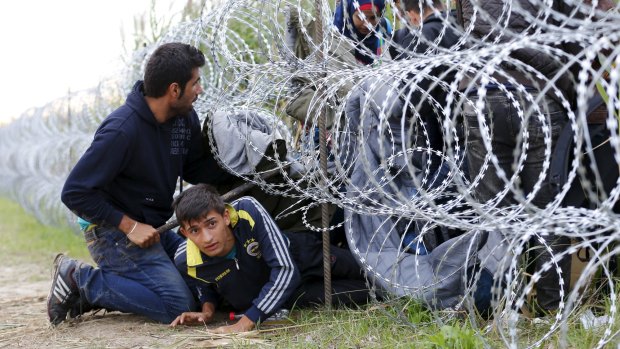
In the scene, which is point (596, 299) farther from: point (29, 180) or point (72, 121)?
point (29, 180)

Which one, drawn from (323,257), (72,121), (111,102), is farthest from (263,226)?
(72,121)

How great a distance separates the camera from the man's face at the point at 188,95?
5.31 meters

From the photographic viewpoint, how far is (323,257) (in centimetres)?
527

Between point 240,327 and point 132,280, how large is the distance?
92 centimetres

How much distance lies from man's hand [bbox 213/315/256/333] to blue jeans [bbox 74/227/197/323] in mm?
558

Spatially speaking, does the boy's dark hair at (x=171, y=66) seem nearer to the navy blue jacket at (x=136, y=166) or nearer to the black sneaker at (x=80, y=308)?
the navy blue jacket at (x=136, y=166)

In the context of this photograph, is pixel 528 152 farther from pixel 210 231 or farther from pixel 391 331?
pixel 210 231

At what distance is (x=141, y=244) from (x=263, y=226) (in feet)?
2.55

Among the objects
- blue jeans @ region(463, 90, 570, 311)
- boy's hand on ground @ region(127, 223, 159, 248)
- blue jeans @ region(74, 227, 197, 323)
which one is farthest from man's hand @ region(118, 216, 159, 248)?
blue jeans @ region(463, 90, 570, 311)

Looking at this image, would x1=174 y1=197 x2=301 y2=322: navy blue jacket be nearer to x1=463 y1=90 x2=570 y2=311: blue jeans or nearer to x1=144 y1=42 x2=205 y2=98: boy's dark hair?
x1=144 y1=42 x2=205 y2=98: boy's dark hair

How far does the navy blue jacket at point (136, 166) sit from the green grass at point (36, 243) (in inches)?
147

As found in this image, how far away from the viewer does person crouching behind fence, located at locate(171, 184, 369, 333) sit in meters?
4.94

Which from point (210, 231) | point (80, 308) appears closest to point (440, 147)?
point (210, 231)

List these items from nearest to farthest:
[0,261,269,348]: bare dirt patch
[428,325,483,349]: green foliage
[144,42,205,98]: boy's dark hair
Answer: [428,325,483,349]: green foliage, [0,261,269,348]: bare dirt patch, [144,42,205,98]: boy's dark hair
